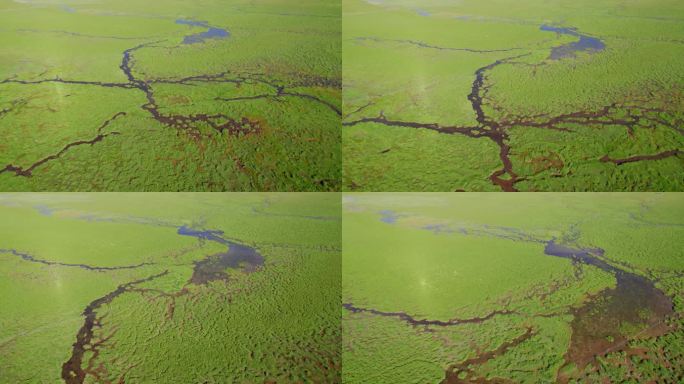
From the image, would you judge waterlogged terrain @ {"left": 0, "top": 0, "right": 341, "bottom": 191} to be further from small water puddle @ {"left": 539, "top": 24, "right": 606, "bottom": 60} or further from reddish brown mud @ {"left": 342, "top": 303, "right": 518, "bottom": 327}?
small water puddle @ {"left": 539, "top": 24, "right": 606, "bottom": 60}

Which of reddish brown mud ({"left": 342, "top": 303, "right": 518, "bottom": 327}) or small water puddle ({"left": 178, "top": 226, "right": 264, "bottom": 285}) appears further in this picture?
small water puddle ({"left": 178, "top": 226, "right": 264, "bottom": 285})

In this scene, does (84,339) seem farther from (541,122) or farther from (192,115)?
(541,122)

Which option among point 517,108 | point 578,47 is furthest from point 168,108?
point 578,47

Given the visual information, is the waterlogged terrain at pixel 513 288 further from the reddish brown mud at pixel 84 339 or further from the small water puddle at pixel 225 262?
the reddish brown mud at pixel 84 339

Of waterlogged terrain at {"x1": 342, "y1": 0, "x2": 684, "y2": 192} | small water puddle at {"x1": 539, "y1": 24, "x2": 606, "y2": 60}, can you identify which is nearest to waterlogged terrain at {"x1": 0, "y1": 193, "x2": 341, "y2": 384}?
waterlogged terrain at {"x1": 342, "y1": 0, "x2": 684, "y2": 192}

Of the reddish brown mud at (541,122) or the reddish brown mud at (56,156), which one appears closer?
the reddish brown mud at (56,156)

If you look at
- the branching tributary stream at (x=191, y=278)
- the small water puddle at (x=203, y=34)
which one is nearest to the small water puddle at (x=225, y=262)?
the branching tributary stream at (x=191, y=278)

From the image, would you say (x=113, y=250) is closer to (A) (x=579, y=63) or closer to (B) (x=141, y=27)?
(B) (x=141, y=27)

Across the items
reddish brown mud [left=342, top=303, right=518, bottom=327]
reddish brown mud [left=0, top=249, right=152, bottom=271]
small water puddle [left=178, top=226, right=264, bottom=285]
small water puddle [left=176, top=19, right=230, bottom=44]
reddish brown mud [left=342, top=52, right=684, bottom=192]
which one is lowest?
small water puddle [left=178, top=226, right=264, bottom=285]
